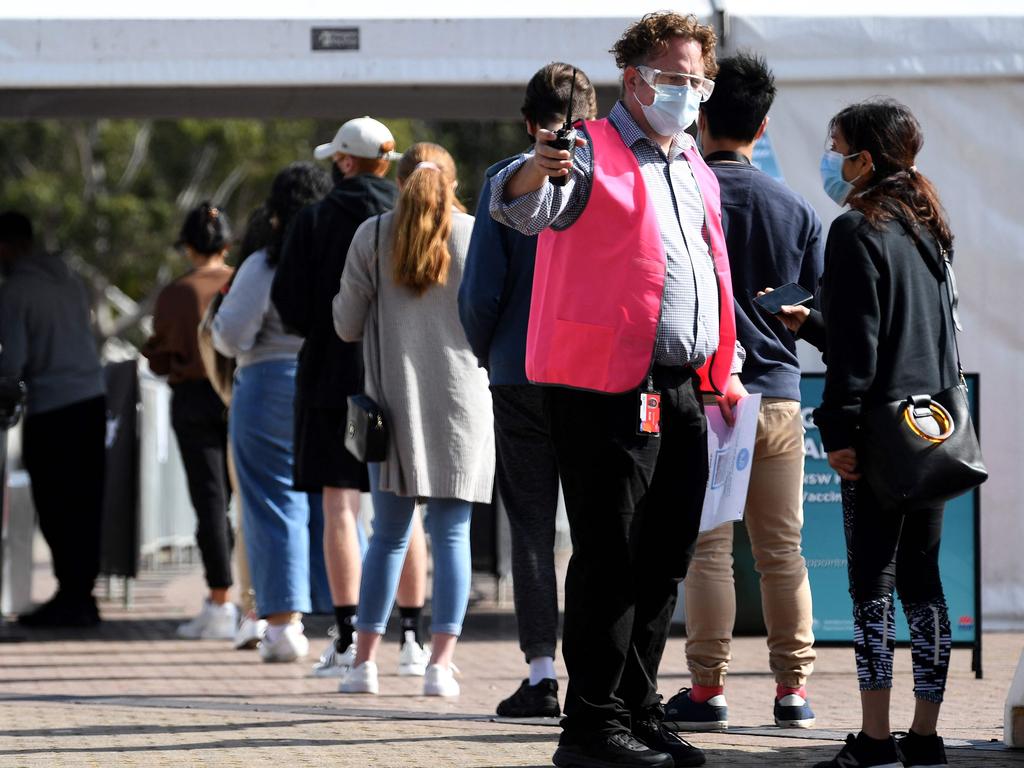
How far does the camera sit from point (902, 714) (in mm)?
5707

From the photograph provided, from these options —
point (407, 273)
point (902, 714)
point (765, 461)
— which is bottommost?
point (902, 714)

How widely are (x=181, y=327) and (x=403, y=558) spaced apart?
2878mm

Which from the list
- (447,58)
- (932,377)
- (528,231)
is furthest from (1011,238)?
(528,231)

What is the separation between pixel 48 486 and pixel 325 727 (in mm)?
4151

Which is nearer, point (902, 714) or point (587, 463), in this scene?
point (587, 463)

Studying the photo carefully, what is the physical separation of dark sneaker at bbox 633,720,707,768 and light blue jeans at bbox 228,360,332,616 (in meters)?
Result: 2.97

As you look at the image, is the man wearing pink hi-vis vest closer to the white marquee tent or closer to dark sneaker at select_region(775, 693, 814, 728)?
dark sneaker at select_region(775, 693, 814, 728)

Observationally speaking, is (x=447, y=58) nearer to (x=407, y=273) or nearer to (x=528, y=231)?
(x=407, y=273)

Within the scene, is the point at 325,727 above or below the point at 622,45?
below

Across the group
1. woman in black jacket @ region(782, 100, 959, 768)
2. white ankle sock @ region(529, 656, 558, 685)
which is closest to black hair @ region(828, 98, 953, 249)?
woman in black jacket @ region(782, 100, 959, 768)

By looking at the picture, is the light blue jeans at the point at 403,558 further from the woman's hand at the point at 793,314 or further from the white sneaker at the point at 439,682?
the woman's hand at the point at 793,314

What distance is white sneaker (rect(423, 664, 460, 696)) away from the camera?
6.23 m

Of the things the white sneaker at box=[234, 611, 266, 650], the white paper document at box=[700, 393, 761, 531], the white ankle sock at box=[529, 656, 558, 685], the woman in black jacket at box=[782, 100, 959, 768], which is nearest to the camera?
the woman in black jacket at box=[782, 100, 959, 768]

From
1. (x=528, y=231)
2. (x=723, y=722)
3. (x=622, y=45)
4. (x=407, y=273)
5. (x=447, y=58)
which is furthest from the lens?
(x=447, y=58)
